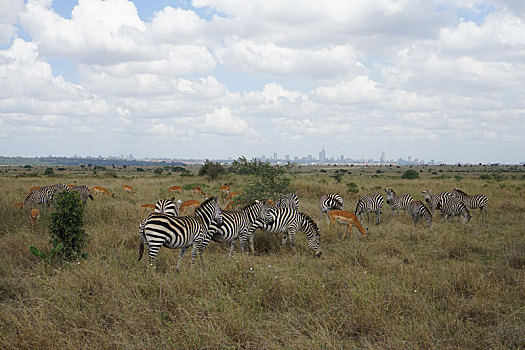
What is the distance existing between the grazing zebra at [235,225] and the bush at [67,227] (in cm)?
294

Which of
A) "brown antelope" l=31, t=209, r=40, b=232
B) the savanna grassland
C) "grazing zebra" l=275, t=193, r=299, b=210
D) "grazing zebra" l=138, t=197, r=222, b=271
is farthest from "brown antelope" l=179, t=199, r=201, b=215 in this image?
"grazing zebra" l=138, t=197, r=222, b=271

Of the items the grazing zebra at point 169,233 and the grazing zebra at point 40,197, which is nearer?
the grazing zebra at point 169,233

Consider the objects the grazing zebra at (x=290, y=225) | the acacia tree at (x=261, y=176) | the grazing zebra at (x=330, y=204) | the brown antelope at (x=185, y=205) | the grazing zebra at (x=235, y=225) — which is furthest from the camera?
the grazing zebra at (x=330, y=204)

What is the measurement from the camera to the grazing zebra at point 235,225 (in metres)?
8.56

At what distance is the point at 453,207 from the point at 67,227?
14.3 meters

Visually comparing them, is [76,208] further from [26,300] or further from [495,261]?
[495,261]

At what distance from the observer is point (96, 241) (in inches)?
369

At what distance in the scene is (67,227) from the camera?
8.33m

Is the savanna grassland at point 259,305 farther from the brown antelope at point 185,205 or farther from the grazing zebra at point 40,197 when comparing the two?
the grazing zebra at point 40,197

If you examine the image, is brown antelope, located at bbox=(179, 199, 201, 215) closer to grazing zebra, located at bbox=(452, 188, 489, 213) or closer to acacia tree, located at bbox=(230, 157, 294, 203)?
acacia tree, located at bbox=(230, 157, 294, 203)

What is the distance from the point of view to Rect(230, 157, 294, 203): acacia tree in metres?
14.4

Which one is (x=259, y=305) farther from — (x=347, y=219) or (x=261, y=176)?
(x=261, y=176)

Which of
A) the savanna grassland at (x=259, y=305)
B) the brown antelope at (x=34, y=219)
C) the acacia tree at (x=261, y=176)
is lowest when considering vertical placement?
the savanna grassland at (x=259, y=305)

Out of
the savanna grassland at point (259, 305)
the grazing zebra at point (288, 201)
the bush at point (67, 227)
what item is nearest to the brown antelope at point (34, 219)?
Answer: the savanna grassland at point (259, 305)
